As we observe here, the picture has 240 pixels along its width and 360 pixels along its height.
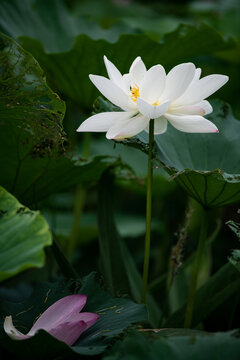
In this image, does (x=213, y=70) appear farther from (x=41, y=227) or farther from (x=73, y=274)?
(x=41, y=227)

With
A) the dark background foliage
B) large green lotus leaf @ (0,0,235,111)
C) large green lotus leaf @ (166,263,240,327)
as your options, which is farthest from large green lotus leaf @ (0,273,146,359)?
large green lotus leaf @ (0,0,235,111)

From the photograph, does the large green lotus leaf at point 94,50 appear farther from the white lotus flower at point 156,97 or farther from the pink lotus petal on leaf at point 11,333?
the pink lotus petal on leaf at point 11,333

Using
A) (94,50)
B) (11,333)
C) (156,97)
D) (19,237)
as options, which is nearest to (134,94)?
(156,97)

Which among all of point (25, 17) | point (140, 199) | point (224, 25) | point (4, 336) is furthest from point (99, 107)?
point (224, 25)

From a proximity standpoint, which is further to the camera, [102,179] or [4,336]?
[102,179]

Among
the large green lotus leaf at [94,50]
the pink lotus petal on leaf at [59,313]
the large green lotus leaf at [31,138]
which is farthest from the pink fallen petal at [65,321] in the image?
the large green lotus leaf at [94,50]

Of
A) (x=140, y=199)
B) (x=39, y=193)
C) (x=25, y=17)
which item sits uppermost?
(x=25, y=17)
